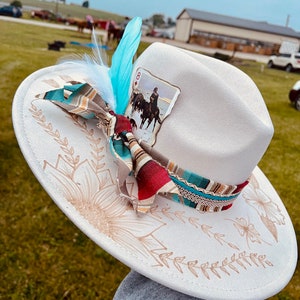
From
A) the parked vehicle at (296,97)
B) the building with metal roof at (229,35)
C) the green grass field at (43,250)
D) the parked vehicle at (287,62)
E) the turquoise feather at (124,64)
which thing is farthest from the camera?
the building with metal roof at (229,35)

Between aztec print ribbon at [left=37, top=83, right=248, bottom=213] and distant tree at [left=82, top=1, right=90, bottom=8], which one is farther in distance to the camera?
distant tree at [left=82, top=1, right=90, bottom=8]

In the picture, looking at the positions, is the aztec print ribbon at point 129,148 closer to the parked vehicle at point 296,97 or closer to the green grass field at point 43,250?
the green grass field at point 43,250

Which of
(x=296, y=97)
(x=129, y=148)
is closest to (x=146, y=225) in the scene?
(x=129, y=148)

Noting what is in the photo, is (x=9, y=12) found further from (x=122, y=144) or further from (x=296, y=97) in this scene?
(x=122, y=144)

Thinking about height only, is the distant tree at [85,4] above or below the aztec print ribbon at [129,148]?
below

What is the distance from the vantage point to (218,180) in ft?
3.57

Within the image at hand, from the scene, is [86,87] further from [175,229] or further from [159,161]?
[175,229]

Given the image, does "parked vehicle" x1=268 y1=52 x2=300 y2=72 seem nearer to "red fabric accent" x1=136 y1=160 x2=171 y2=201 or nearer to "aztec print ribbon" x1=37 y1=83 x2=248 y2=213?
"aztec print ribbon" x1=37 y1=83 x2=248 y2=213

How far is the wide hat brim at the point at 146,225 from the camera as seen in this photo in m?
0.92

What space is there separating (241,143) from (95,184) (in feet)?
1.37

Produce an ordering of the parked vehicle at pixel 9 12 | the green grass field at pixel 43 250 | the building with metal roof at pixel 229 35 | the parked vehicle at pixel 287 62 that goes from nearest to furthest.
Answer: the green grass field at pixel 43 250, the parked vehicle at pixel 287 62, the parked vehicle at pixel 9 12, the building with metal roof at pixel 229 35

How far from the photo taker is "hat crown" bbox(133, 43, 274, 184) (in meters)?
1.04

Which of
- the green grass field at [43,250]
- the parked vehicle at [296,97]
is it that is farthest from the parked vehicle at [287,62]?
the green grass field at [43,250]

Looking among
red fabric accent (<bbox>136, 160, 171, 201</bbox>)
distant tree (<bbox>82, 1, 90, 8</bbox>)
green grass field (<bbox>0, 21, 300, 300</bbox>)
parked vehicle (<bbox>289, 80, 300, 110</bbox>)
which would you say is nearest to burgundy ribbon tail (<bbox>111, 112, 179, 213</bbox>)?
red fabric accent (<bbox>136, 160, 171, 201</bbox>)
